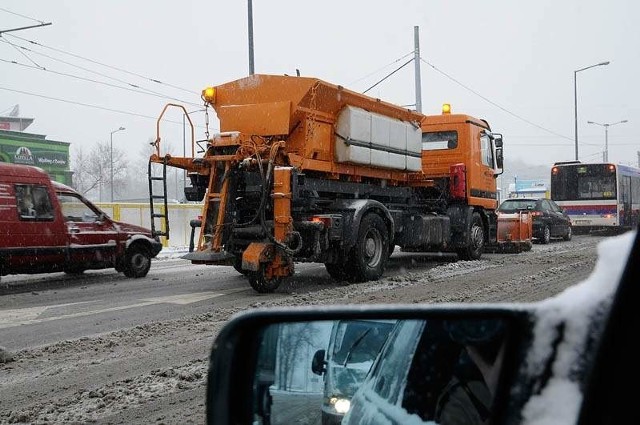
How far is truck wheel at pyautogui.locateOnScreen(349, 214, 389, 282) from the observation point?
9906mm

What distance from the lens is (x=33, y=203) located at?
420 inches

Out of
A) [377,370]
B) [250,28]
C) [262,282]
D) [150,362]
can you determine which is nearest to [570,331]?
[377,370]

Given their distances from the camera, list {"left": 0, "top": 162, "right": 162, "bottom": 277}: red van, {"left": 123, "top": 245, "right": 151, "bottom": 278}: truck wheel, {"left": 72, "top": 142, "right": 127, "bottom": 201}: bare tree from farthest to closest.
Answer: {"left": 72, "top": 142, "right": 127, "bottom": 201}: bare tree → {"left": 123, "top": 245, "right": 151, "bottom": 278}: truck wheel → {"left": 0, "top": 162, "right": 162, "bottom": 277}: red van

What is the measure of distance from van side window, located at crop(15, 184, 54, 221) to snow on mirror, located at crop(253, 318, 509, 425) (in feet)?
32.5

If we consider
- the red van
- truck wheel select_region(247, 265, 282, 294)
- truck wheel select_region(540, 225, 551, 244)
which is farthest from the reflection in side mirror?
truck wheel select_region(540, 225, 551, 244)

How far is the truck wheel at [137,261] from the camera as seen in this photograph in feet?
38.8

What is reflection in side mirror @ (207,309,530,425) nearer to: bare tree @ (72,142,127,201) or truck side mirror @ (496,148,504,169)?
truck side mirror @ (496,148,504,169)

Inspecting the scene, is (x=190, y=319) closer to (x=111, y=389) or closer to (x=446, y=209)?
(x=111, y=389)

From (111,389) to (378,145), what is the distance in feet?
24.3

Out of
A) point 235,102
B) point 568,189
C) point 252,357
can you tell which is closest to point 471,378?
point 252,357

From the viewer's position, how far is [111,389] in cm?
437

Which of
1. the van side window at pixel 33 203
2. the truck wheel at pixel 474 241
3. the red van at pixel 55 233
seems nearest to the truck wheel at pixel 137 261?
the red van at pixel 55 233

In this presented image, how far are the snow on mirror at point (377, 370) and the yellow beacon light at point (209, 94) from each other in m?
8.86

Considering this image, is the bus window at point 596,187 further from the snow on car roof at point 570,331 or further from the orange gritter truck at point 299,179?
the snow on car roof at point 570,331
